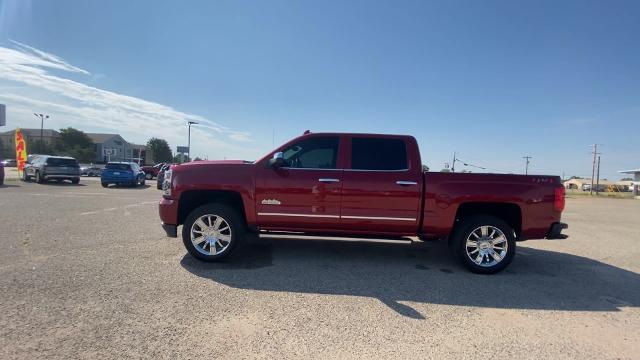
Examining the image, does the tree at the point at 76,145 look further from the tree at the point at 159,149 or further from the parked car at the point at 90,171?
the parked car at the point at 90,171

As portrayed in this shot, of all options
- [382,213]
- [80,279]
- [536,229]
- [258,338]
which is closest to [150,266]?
[80,279]

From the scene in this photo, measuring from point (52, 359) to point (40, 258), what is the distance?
3259 millimetres

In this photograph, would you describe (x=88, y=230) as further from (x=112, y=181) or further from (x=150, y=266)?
(x=112, y=181)

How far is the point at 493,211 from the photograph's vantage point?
562cm

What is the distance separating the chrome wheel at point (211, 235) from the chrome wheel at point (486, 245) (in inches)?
138

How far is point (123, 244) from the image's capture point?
6332 millimetres

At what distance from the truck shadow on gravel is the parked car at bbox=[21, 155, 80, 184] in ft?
69.5

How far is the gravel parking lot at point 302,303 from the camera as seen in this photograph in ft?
10.2

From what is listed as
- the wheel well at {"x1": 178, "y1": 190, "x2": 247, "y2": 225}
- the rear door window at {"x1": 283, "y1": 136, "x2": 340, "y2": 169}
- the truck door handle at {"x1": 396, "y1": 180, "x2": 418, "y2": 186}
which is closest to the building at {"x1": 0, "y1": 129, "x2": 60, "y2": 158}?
the wheel well at {"x1": 178, "y1": 190, "x2": 247, "y2": 225}

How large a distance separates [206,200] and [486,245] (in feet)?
13.8

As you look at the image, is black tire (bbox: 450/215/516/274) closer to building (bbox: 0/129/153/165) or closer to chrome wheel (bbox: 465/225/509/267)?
chrome wheel (bbox: 465/225/509/267)

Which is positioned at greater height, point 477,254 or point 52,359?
point 477,254

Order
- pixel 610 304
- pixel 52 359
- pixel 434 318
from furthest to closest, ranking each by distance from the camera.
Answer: pixel 610 304 → pixel 434 318 → pixel 52 359

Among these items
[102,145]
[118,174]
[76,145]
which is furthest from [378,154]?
[102,145]
